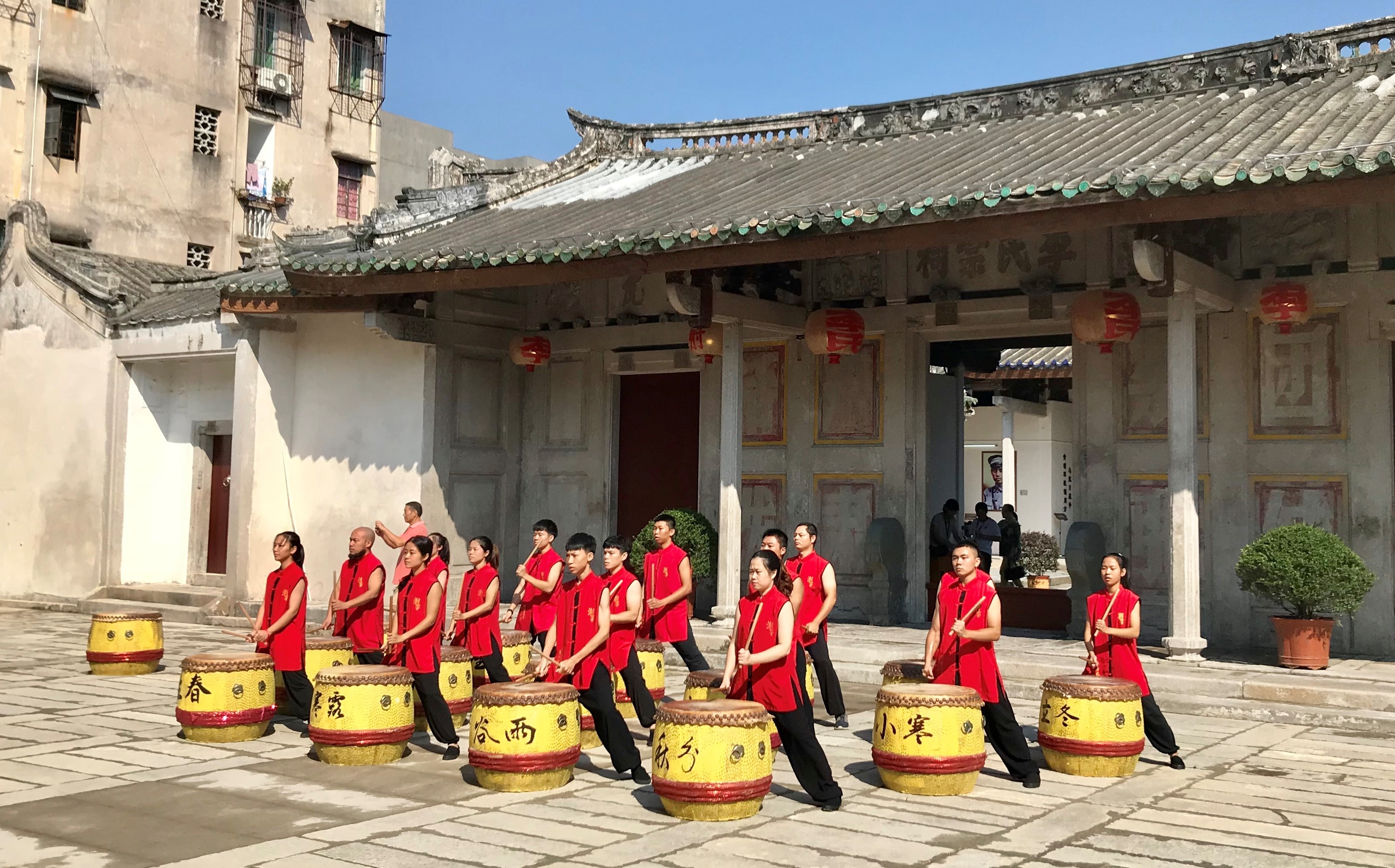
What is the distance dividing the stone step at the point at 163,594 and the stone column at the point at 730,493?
649 centimetres

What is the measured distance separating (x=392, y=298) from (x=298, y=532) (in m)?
3.22

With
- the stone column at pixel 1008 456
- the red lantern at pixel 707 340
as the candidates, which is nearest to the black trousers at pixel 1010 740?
the red lantern at pixel 707 340

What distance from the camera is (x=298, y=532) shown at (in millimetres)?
14891

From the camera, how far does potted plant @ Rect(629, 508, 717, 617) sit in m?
12.3

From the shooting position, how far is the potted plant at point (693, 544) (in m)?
12.3

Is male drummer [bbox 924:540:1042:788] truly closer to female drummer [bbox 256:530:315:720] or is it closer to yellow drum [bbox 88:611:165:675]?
female drummer [bbox 256:530:315:720]

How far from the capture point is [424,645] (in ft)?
25.0

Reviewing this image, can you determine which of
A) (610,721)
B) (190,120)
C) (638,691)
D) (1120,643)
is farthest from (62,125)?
(1120,643)

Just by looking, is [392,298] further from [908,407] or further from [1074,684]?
[1074,684]

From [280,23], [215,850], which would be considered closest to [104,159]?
[280,23]

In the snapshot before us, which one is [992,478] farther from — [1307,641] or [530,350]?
[1307,641]

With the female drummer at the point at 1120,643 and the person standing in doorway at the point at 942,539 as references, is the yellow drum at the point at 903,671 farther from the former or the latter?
the person standing in doorway at the point at 942,539

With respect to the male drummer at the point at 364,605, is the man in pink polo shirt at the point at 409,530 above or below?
above

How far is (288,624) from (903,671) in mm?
4044
